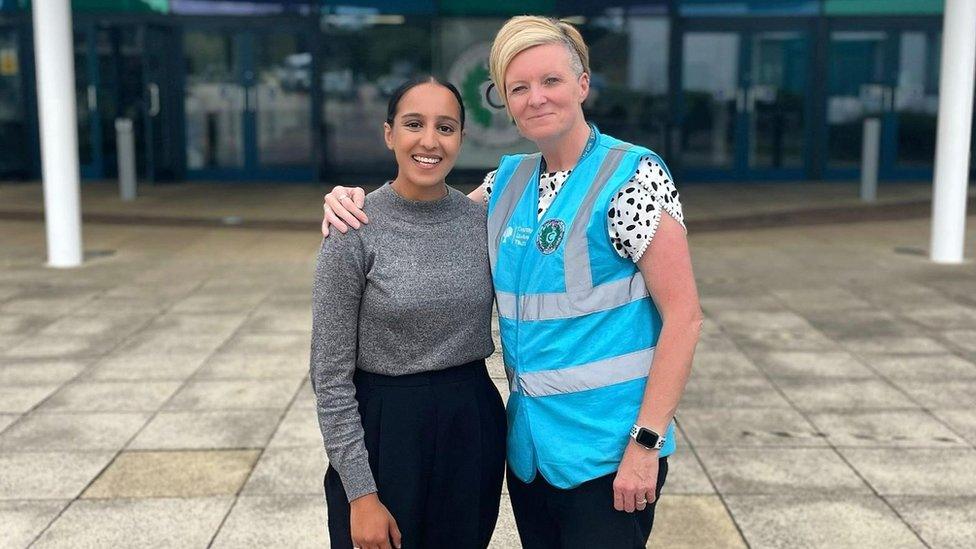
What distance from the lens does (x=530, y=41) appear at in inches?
85.1

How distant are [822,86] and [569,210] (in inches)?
617

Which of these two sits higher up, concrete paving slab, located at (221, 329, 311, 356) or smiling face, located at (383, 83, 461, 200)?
smiling face, located at (383, 83, 461, 200)

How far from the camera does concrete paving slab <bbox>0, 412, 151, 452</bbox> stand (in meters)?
4.85

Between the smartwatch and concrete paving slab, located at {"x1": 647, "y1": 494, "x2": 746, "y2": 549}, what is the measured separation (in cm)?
167

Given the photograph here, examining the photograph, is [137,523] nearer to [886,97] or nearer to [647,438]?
[647,438]

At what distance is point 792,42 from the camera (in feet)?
54.6

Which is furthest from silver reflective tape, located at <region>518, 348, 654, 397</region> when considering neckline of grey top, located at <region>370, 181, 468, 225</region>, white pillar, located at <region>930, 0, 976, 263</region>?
white pillar, located at <region>930, 0, 976, 263</region>

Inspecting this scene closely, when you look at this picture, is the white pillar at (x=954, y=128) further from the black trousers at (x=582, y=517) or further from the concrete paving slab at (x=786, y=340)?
the black trousers at (x=582, y=517)

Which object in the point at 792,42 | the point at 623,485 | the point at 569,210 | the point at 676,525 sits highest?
the point at 792,42

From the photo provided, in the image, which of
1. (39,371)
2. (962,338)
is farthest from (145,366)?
(962,338)

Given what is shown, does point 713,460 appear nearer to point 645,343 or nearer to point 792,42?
point 645,343

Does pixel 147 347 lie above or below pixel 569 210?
below

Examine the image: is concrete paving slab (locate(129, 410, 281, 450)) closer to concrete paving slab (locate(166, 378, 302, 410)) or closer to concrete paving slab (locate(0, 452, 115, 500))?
concrete paving slab (locate(166, 378, 302, 410))

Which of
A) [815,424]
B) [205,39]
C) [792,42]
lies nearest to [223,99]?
[205,39]
